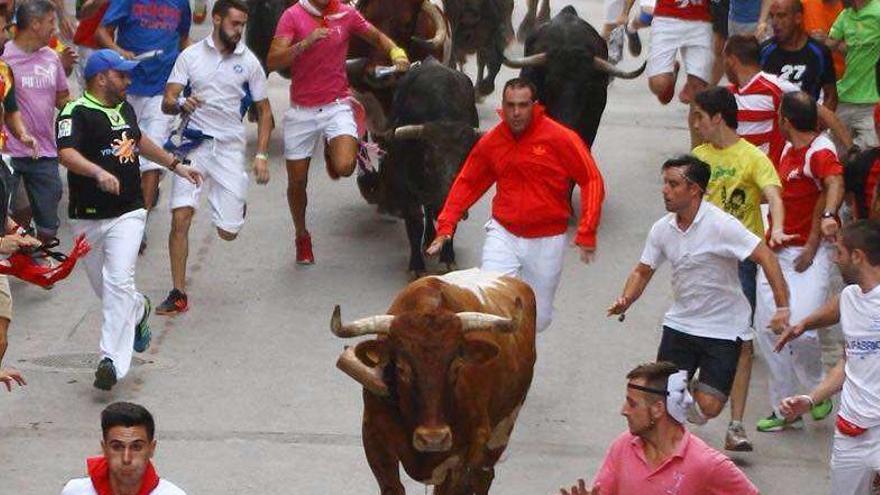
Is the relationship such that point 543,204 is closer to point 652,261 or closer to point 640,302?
point 652,261

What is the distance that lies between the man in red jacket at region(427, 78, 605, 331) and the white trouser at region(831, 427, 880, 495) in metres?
2.36

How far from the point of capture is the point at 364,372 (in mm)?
9477

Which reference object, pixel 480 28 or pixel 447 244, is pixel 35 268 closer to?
pixel 447 244

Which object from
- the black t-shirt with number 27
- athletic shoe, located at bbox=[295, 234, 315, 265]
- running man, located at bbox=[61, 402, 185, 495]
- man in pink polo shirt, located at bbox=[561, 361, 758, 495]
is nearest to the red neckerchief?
running man, located at bbox=[61, 402, 185, 495]

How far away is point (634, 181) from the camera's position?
17.6 metres

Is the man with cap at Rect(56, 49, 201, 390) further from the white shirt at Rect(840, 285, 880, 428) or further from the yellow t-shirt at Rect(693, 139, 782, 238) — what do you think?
the white shirt at Rect(840, 285, 880, 428)

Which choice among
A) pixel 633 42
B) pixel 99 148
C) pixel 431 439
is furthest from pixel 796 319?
pixel 633 42

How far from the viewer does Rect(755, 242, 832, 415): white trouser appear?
469 inches

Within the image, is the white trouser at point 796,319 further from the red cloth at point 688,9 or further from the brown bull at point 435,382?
the red cloth at point 688,9


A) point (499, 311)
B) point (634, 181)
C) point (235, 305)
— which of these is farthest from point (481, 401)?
point (634, 181)

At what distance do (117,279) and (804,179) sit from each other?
4067mm

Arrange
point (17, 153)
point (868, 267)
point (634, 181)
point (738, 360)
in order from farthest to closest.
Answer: point (634, 181)
point (17, 153)
point (738, 360)
point (868, 267)

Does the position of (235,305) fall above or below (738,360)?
below

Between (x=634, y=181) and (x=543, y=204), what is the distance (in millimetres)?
5519
